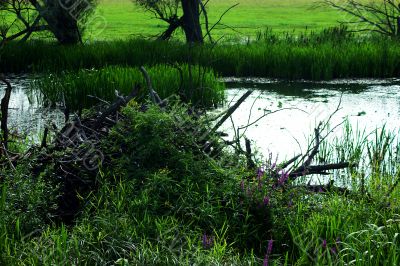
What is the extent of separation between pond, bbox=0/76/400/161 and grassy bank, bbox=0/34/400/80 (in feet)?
1.06

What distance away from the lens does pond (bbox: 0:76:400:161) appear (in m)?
5.65

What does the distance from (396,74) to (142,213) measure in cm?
697

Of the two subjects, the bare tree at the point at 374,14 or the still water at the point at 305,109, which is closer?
the still water at the point at 305,109

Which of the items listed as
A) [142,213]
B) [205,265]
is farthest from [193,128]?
[205,265]

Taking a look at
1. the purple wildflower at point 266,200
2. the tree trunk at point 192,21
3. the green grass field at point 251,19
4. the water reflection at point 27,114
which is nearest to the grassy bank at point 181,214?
the purple wildflower at point 266,200

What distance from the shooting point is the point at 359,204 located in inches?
134

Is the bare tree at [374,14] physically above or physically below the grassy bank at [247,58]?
above

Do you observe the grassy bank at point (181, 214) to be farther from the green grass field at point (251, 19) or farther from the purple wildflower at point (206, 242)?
the green grass field at point (251, 19)

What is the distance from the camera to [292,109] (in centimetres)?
719

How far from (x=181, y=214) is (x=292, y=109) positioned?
416 centimetres

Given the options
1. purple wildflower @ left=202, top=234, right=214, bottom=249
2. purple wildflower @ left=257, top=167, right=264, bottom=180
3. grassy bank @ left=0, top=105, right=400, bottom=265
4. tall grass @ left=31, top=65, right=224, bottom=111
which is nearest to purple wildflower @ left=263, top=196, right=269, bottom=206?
grassy bank @ left=0, top=105, right=400, bottom=265

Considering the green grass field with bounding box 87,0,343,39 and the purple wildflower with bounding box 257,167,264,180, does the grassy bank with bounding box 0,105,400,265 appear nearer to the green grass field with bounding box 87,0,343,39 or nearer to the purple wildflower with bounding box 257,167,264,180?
the purple wildflower with bounding box 257,167,264,180

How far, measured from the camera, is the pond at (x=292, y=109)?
5.65m

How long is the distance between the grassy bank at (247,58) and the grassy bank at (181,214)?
5.44 m
